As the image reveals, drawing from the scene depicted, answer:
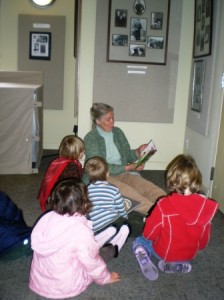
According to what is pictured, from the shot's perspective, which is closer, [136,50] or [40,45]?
[136,50]

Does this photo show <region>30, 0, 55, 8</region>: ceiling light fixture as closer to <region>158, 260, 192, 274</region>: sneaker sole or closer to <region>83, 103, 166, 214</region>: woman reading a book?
<region>83, 103, 166, 214</region>: woman reading a book

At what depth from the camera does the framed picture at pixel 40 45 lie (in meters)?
5.25

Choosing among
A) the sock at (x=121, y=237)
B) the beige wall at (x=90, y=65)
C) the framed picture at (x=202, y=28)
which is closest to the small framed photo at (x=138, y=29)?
the beige wall at (x=90, y=65)

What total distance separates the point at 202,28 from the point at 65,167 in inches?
88.2

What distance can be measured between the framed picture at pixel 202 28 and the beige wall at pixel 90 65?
21cm

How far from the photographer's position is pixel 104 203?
2346 mm

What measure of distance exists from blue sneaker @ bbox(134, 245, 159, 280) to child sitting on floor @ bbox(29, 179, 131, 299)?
36 cm

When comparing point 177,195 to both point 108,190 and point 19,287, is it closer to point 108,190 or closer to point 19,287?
point 108,190

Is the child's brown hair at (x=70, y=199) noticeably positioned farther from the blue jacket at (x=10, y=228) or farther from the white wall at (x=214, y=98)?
the white wall at (x=214, y=98)

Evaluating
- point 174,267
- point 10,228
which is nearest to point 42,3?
point 10,228

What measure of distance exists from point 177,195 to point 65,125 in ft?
12.6

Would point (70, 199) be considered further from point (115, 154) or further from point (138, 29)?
point (138, 29)

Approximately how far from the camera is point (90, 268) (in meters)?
1.84

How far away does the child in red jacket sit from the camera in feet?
6.63
